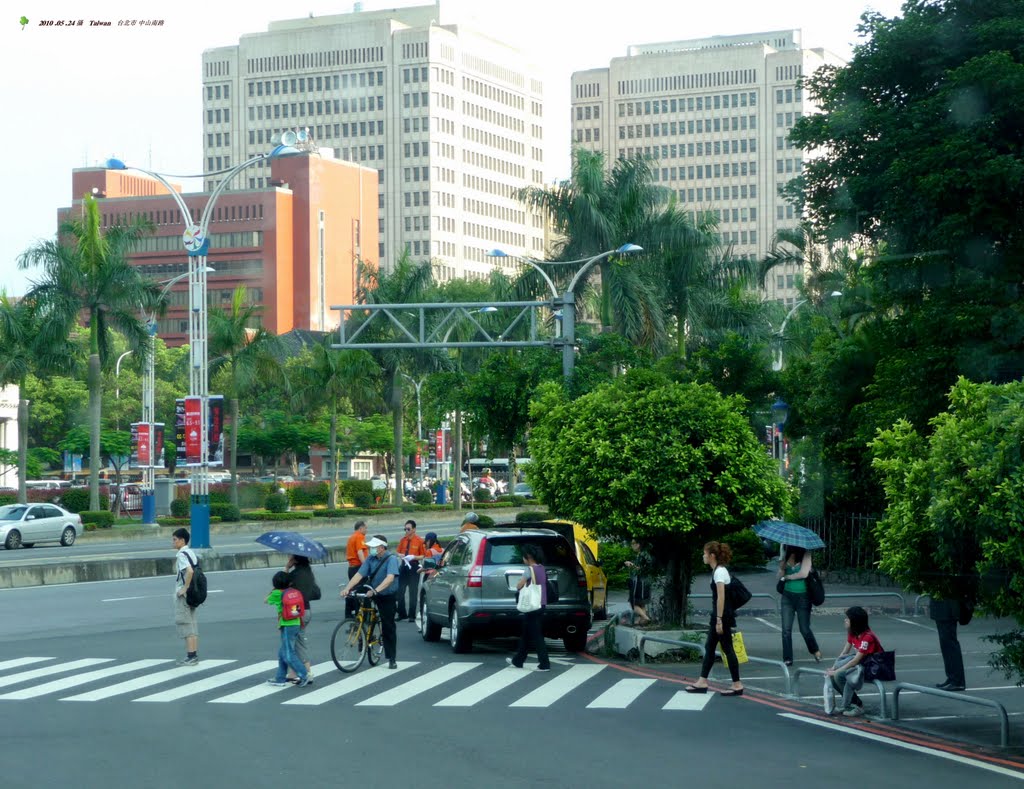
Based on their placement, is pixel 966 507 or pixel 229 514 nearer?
pixel 966 507

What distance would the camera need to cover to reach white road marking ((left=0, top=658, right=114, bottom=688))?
57.6ft

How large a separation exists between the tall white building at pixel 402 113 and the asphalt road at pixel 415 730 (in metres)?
163

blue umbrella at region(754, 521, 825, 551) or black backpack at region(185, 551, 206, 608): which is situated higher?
blue umbrella at region(754, 521, 825, 551)

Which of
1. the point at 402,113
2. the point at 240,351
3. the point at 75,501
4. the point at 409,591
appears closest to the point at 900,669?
the point at 409,591

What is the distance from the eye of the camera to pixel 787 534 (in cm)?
1845

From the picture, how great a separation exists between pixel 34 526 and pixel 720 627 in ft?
129

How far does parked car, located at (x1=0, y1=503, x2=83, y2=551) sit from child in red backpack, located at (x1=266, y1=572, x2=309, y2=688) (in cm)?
3568

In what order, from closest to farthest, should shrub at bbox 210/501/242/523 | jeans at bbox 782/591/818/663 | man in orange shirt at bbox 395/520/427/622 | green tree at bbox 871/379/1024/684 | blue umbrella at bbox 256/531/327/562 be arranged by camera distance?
green tree at bbox 871/379/1024/684 → blue umbrella at bbox 256/531/327/562 → jeans at bbox 782/591/818/663 → man in orange shirt at bbox 395/520/427/622 → shrub at bbox 210/501/242/523

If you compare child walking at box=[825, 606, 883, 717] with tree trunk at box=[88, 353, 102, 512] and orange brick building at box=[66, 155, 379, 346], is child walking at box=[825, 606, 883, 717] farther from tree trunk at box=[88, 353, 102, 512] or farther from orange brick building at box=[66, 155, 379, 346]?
orange brick building at box=[66, 155, 379, 346]

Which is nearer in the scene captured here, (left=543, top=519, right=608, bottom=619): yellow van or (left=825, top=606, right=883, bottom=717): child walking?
(left=825, top=606, right=883, bottom=717): child walking

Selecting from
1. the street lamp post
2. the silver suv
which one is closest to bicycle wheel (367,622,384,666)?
the silver suv

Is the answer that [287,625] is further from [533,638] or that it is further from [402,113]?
[402,113]

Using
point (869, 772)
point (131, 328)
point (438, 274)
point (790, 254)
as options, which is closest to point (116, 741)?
point (869, 772)

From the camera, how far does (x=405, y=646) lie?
21.6 meters
